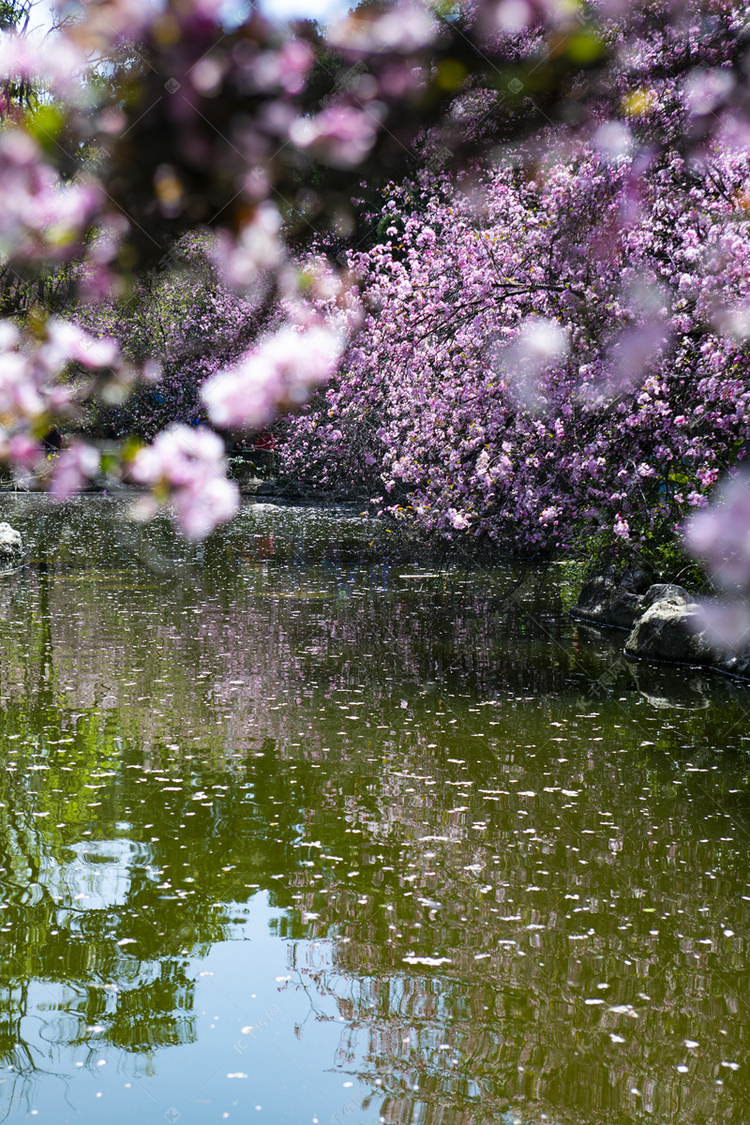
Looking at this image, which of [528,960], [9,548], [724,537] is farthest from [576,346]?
[9,548]

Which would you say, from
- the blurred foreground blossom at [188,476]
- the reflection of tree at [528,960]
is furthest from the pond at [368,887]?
the blurred foreground blossom at [188,476]

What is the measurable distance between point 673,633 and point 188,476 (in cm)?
1163

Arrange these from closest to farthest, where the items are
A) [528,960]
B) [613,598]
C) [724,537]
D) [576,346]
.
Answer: [528,960] < [576,346] < [724,537] < [613,598]

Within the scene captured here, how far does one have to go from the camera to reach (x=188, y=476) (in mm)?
2135

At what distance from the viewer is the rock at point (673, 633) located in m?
12.8

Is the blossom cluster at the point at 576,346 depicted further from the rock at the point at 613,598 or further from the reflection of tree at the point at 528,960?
the reflection of tree at the point at 528,960

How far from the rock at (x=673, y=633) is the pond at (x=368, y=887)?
17.5 inches

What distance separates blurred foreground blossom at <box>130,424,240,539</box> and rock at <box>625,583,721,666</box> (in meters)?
11.3

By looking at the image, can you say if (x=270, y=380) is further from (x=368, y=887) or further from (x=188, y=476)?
(x=368, y=887)

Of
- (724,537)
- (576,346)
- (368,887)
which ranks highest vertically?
(576,346)

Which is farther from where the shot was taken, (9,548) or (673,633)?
(9,548)

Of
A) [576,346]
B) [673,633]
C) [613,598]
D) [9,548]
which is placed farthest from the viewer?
[9,548]

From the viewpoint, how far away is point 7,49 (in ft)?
6.07

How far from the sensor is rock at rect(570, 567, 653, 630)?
604 inches
